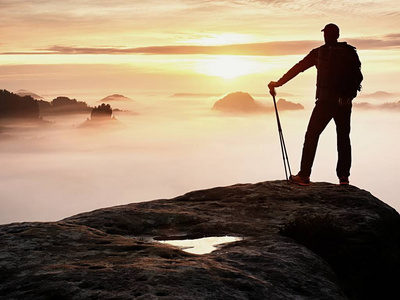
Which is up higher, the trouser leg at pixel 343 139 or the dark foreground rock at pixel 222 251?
the trouser leg at pixel 343 139

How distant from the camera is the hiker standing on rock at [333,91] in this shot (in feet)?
47.3

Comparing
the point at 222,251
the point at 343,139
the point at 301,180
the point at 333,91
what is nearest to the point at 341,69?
the point at 333,91

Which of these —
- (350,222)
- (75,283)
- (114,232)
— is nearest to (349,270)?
(350,222)

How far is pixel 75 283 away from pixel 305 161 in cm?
964

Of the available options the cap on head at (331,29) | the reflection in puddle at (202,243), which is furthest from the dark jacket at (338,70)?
the reflection in puddle at (202,243)

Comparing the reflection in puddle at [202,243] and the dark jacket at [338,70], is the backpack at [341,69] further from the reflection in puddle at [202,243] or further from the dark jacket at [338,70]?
the reflection in puddle at [202,243]

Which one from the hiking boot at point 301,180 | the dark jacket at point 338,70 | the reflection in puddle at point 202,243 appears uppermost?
the dark jacket at point 338,70

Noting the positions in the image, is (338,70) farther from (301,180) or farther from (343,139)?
(301,180)

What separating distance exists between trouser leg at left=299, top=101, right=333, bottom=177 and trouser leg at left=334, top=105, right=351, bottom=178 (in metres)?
0.29

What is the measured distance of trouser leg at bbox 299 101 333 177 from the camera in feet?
48.5

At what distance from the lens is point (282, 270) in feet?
25.3

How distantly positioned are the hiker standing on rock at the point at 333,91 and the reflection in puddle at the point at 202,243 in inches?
219

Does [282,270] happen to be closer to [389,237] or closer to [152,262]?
[152,262]

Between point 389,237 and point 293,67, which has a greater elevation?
point 293,67
